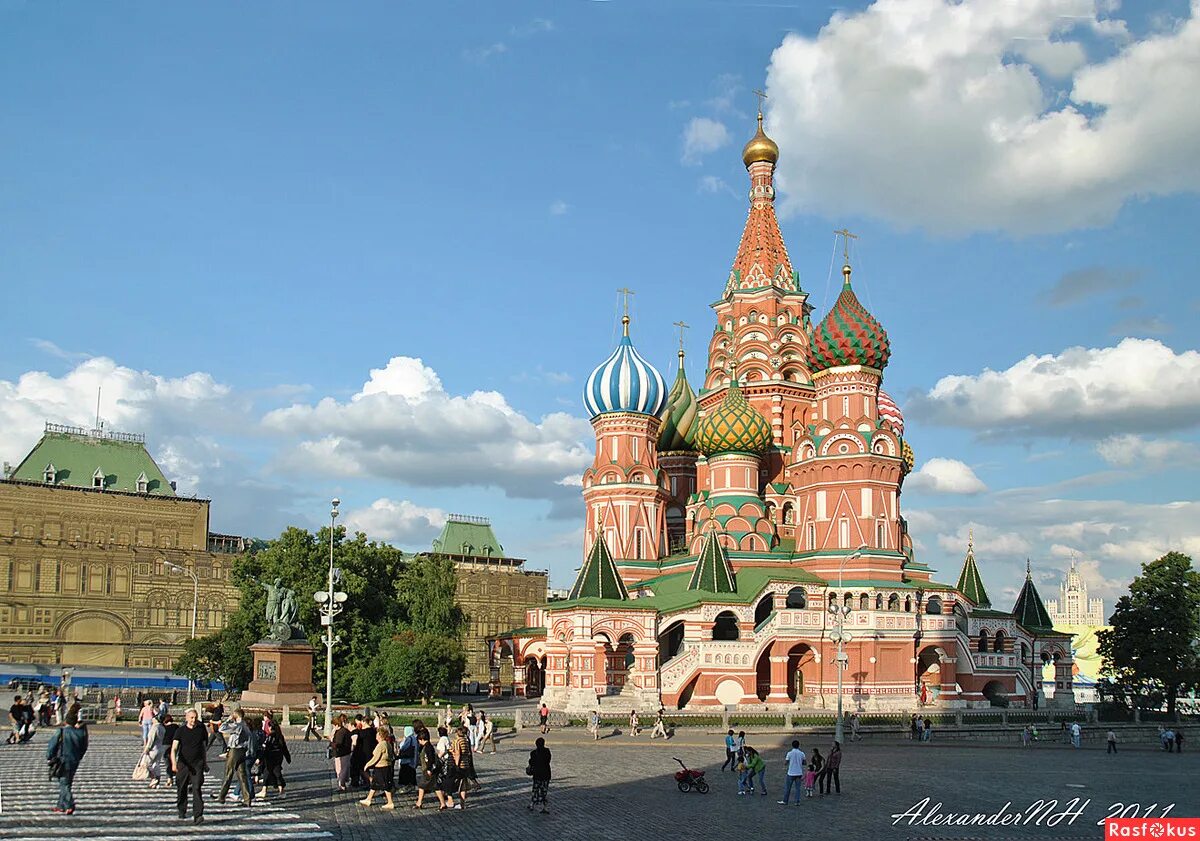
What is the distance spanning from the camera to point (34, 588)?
7162cm

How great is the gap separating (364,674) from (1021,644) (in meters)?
36.6

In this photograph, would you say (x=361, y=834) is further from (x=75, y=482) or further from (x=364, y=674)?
(x=75, y=482)

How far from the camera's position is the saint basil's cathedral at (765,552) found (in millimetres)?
53781

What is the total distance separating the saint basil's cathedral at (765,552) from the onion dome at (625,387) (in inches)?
4.2

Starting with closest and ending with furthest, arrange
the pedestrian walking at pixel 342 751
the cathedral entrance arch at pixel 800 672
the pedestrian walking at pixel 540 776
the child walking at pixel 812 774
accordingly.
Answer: the pedestrian walking at pixel 540 776 < the pedestrian walking at pixel 342 751 < the child walking at pixel 812 774 < the cathedral entrance arch at pixel 800 672

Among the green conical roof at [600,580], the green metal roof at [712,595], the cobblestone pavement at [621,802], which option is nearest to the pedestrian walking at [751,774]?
the cobblestone pavement at [621,802]

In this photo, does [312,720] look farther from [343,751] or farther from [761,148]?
[761,148]

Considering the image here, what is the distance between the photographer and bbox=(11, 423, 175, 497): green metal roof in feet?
247

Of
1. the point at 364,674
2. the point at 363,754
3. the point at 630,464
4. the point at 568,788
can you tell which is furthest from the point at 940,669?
the point at 363,754

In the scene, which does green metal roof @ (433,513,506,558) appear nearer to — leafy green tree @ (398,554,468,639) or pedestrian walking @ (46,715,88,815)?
leafy green tree @ (398,554,468,639)

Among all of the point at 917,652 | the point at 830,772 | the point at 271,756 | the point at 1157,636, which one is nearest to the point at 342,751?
the point at 271,756

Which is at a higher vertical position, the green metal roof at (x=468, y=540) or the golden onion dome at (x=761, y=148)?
the golden onion dome at (x=761, y=148)

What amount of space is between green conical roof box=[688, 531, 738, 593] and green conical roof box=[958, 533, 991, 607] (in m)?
19.5

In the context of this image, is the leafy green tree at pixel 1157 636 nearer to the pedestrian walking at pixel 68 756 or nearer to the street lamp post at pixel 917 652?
the street lamp post at pixel 917 652
